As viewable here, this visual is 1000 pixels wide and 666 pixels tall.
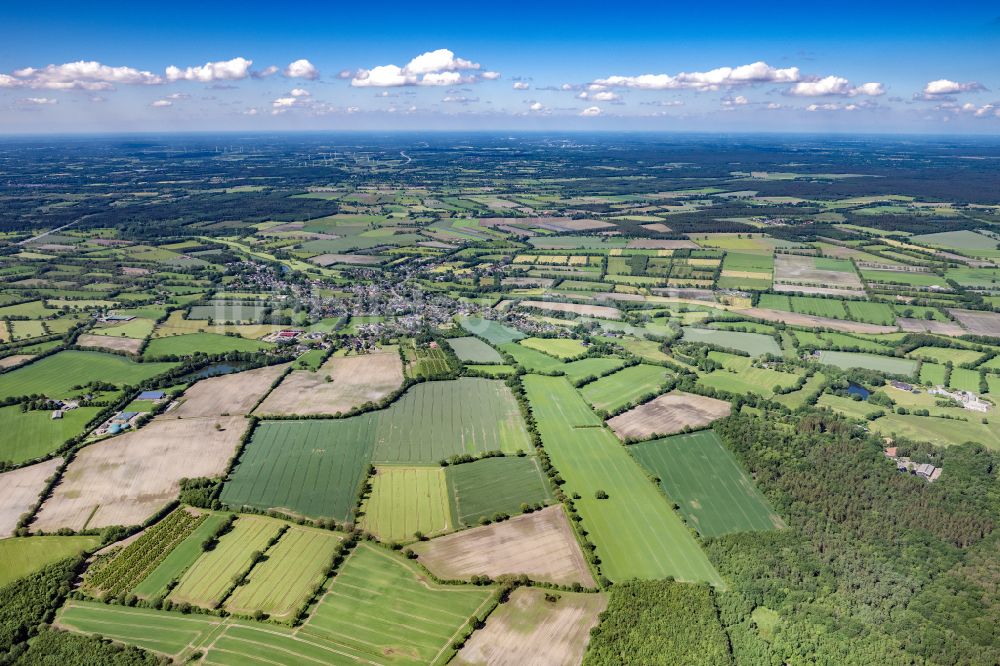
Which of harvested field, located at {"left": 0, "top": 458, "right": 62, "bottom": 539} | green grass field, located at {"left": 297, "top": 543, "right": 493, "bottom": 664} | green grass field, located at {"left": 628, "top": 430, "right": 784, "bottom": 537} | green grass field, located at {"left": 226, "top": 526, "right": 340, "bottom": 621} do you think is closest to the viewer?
green grass field, located at {"left": 297, "top": 543, "right": 493, "bottom": 664}

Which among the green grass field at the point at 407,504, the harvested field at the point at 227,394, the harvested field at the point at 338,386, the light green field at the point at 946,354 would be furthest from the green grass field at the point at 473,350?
the light green field at the point at 946,354

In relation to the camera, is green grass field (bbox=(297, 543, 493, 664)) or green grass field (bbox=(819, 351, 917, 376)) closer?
green grass field (bbox=(297, 543, 493, 664))

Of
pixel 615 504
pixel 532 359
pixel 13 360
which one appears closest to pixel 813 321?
pixel 532 359

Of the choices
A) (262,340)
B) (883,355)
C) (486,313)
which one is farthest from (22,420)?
(883,355)

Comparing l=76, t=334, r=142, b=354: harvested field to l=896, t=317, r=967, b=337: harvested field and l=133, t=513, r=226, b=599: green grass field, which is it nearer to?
l=133, t=513, r=226, b=599: green grass field

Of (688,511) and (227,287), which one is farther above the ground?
(227,287)

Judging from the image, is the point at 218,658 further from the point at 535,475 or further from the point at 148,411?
the point at 148,411

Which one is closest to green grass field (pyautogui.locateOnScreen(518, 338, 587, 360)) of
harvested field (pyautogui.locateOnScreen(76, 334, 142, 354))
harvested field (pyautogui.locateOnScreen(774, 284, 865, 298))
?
harvested field (pyautogui.locateOnScreen(774, 284, 865, 298))
